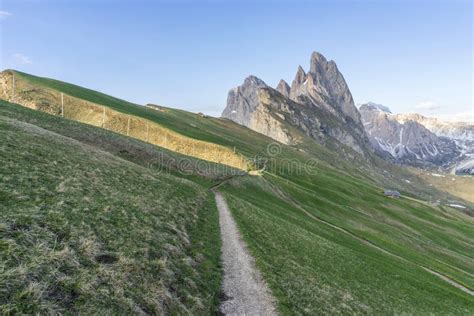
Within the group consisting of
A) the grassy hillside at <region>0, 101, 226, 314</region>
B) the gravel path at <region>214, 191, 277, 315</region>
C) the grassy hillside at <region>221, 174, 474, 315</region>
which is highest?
the grassy hillside at <region>0, 101, 226, 314</region>

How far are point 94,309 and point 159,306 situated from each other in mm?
3115


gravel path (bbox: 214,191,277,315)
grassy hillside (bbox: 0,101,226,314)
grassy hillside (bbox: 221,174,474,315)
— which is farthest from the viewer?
grassy hillside (bbox: 221,174,474,315)

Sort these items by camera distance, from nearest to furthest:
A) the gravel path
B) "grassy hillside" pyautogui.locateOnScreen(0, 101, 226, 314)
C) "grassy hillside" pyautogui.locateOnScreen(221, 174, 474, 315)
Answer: "grassy hillside" pyautogui.locateOnScreen(0, 101, 226, 314) < the gravel path < "grassy hillside" pyautogui.locateOnScreen(221, 174, 474, 315)

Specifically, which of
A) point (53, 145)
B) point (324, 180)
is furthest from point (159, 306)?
point (324, 180)

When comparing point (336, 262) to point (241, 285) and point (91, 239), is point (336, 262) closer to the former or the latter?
point (241, 285)

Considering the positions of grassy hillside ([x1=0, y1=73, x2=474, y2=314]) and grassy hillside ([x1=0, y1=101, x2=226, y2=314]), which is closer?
grassy hillside ([x1=0, y1=101, x2=226, y2=314])

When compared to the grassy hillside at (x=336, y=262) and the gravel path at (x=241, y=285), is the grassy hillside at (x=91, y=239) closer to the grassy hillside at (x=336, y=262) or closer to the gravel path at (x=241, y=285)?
the gravel path at (x=241, y=285)

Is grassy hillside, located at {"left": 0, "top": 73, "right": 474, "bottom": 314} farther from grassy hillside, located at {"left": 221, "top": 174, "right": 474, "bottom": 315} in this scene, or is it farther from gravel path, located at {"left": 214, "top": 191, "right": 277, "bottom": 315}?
gravel path, located at {"left": 214, "top": 191, "right": 277, "bottom": 315}

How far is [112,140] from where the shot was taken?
5741cm

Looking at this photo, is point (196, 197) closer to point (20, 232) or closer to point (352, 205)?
point (20, 232)

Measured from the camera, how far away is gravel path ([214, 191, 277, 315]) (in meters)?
17.4

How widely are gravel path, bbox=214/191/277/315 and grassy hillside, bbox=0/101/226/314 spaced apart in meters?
0.82

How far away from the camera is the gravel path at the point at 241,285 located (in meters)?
17.4

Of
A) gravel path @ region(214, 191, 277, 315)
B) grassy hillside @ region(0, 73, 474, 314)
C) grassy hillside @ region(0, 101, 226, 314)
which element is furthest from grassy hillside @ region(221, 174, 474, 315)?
grassy hillside @ region(0, 101, 226, 314)
